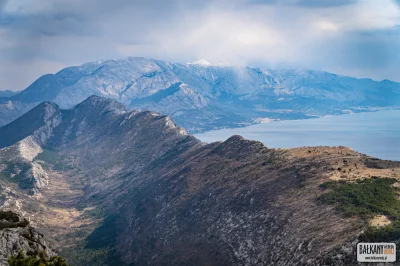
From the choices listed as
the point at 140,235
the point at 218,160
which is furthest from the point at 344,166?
the point at 140,235

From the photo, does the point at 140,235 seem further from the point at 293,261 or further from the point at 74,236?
the point at 293,261

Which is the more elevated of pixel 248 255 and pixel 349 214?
pixel 349 214

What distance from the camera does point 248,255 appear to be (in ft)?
338

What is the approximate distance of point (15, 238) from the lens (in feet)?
276

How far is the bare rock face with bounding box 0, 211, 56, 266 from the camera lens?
260 feet

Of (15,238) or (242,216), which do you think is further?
(242,216)

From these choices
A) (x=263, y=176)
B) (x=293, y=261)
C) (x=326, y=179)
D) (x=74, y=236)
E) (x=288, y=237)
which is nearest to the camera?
(x=293, y=261)

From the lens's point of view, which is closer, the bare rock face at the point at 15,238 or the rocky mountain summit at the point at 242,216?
the bare rock face at the point at 15,238

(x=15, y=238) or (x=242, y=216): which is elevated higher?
(x=242, y=216)

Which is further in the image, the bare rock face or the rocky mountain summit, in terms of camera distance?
the rocky mountain summit

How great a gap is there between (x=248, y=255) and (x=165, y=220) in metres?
62.0

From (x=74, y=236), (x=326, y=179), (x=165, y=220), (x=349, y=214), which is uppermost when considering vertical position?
(x=326, y=179)

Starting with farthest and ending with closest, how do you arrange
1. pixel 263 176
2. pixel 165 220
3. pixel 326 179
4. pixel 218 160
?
pixel 218 160, pixel 165 220, pixel 263 176, pixel 326 179

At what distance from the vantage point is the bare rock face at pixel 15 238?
260ft
